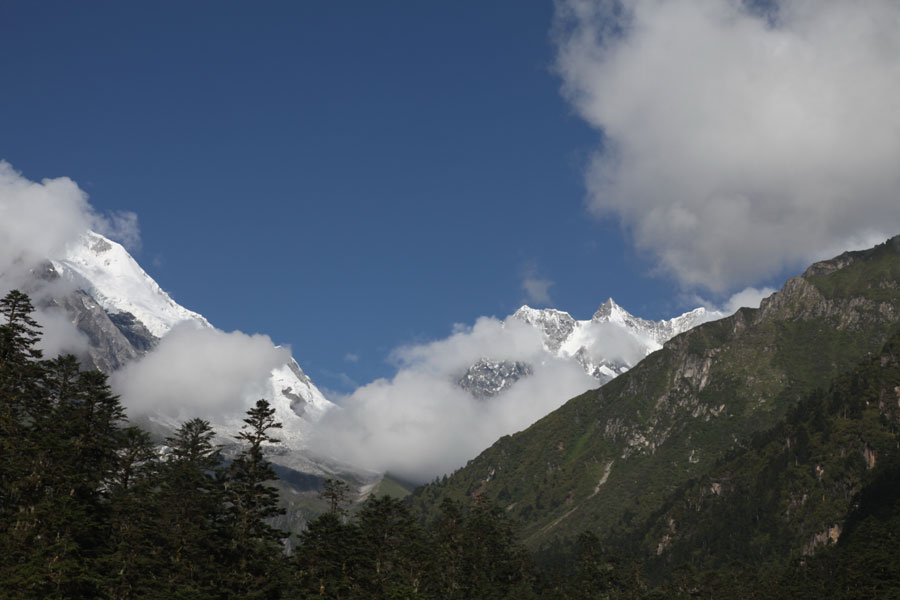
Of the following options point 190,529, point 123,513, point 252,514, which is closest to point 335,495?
point 123,513

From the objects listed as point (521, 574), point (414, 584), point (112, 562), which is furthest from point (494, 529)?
point (112, 562)

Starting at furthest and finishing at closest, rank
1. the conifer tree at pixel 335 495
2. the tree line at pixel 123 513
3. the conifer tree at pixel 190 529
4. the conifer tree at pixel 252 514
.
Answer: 1. the conifer tree at pixel 335 495
2. the conifer tree at pixel 252 514
3. the conifer tree at pixel 190 529
4. the tree line at pixel 123 513

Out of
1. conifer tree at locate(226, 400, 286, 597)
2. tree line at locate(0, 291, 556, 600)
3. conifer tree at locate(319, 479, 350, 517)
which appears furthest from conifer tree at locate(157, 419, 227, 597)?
conifer tree at locate(319, 479, 350, 517)

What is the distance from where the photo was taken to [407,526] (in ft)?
424

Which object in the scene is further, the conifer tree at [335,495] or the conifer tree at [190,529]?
the conifer tree at [335,495]


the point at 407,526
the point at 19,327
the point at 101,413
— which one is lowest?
the point at 407,526

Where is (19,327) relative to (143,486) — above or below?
above

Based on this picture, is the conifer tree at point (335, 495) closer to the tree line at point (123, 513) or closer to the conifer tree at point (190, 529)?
the tree line at point (123, 513)

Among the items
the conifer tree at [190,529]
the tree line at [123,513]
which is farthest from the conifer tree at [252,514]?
the conifer tree at [190,529]

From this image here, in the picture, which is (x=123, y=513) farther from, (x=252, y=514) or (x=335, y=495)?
(x=335, y=495)

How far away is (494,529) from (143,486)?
264 feet

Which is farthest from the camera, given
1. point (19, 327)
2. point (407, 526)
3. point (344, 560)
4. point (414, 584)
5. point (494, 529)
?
point (494, 529)

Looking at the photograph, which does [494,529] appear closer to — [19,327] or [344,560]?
[344,560]

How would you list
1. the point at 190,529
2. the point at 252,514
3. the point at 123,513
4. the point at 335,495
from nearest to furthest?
the point at 252,514 < the point at 190,529 < the point at 123,513 < the point at 335,495
